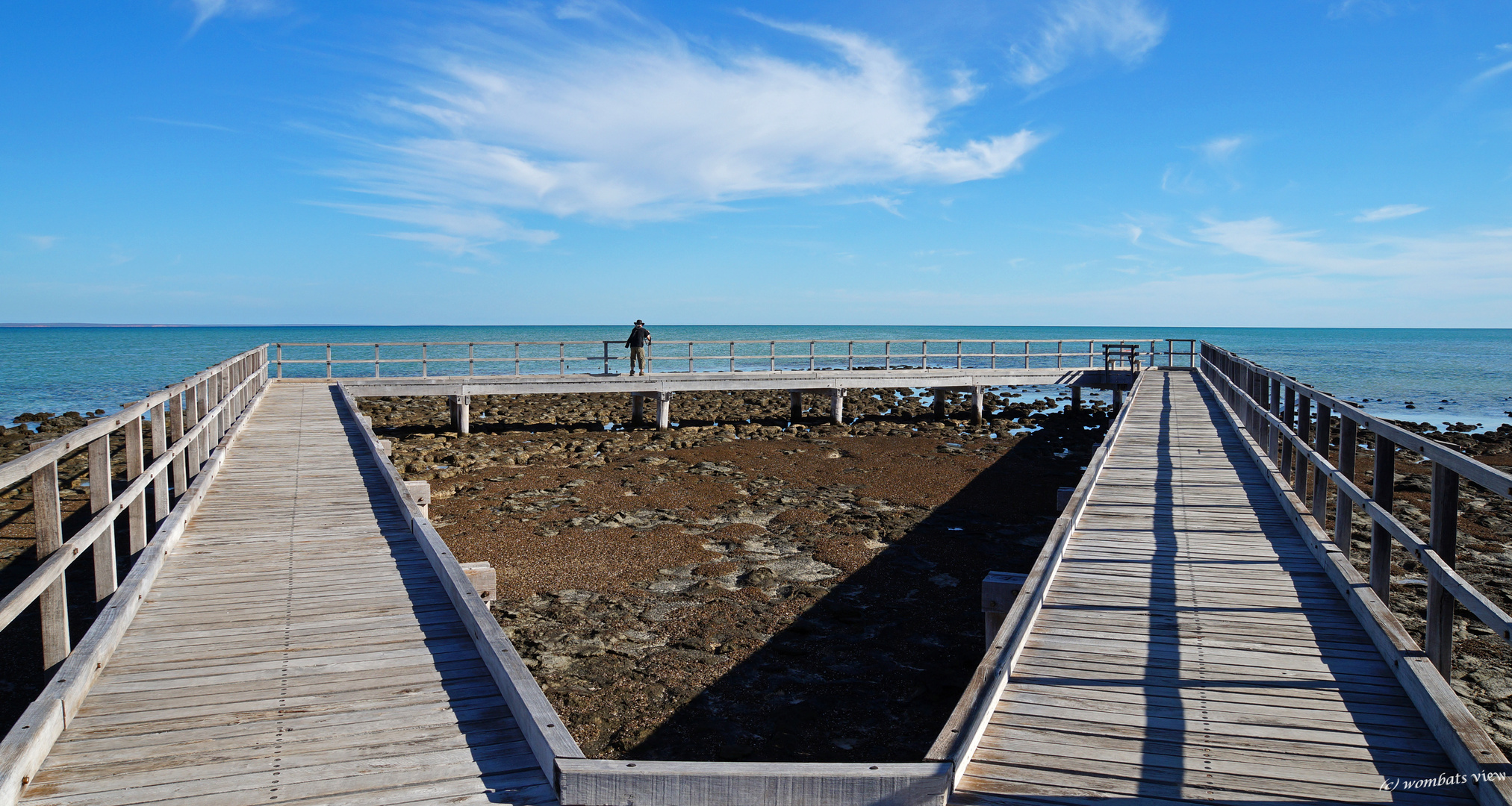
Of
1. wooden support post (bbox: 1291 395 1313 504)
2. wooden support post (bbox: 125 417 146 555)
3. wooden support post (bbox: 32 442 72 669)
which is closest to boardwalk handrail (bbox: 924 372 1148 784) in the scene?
wooden support post (bbox: 1291 395 1313 504)

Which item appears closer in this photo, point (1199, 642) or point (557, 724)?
point (557, 724)

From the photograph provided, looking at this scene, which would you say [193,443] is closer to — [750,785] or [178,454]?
[178,454]

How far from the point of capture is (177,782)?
332cm

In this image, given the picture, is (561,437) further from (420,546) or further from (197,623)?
(197,623)

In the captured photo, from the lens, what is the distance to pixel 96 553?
5.17m

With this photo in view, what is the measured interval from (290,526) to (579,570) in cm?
324

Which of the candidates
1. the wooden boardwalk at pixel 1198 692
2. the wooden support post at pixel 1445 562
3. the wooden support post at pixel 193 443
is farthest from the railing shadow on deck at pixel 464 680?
the wooden support post at pixel 1445 562

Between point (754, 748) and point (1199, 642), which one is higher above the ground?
point (1199, 642)

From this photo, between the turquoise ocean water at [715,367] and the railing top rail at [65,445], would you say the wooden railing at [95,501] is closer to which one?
the railing top rail at [65,445]

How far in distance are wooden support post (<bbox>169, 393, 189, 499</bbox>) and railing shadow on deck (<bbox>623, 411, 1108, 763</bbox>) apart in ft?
15.8

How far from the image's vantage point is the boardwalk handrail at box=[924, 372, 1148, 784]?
11.2 ft

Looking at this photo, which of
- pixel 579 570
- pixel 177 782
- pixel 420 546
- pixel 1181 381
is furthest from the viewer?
pixel 1181 381

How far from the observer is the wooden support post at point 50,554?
424cm

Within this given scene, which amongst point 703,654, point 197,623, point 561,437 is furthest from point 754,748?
point 561,437
